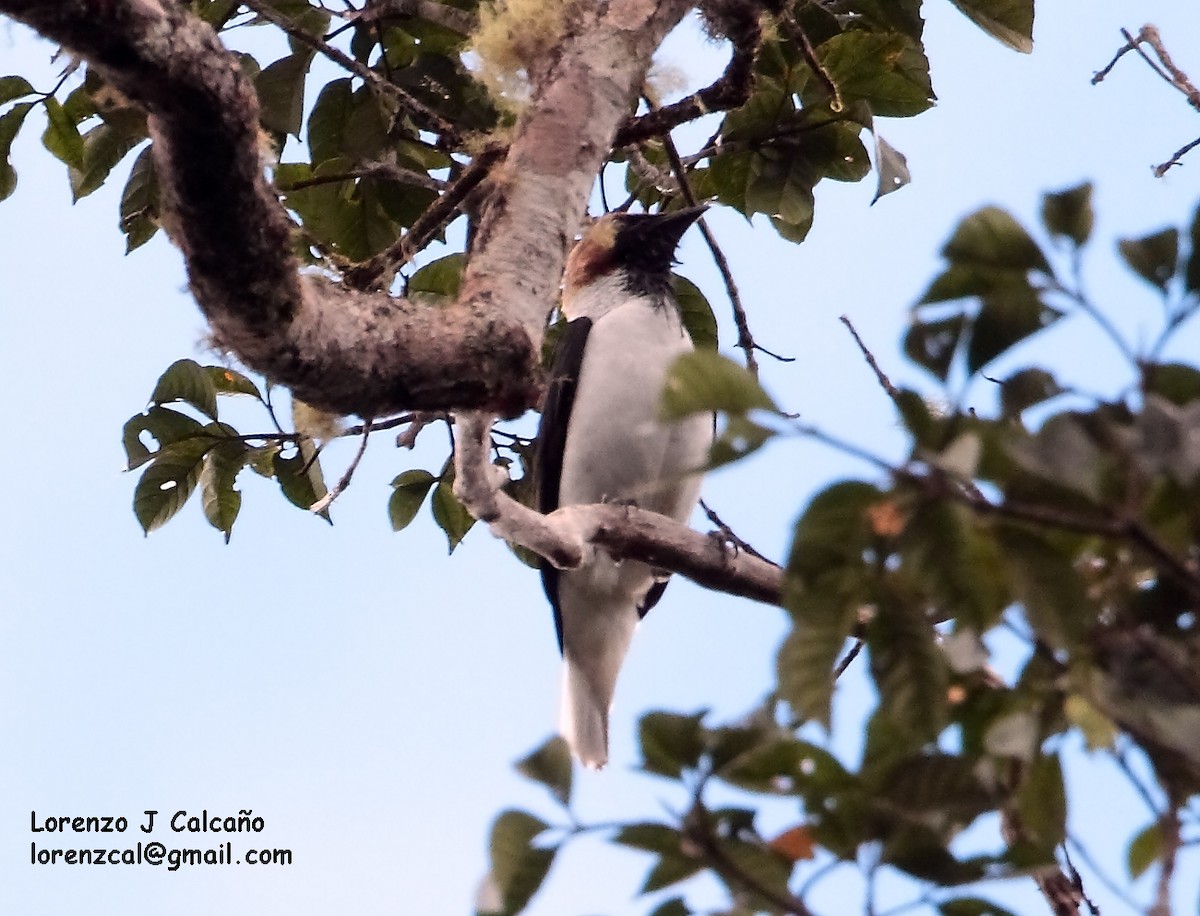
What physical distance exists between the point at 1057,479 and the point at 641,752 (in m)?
0.57

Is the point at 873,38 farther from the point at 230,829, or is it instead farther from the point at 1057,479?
the point at 230,829

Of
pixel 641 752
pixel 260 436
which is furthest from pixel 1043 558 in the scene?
pixel 260 436

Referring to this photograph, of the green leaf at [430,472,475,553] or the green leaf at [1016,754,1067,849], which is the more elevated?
the green leaf at [430,472,475,553]

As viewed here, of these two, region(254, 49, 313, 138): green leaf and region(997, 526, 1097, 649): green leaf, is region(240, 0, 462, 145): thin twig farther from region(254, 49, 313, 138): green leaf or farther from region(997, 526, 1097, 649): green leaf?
region(997, 526, 1097, 649): green leaf

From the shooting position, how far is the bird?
4.28 m

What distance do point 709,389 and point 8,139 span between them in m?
3.18

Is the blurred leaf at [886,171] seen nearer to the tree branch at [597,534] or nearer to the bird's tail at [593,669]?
the tree branch at [597,534]

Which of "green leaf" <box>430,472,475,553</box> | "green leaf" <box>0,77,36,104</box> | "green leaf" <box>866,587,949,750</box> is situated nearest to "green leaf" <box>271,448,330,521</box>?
"green leaf" <box>430,472,475,553</box>

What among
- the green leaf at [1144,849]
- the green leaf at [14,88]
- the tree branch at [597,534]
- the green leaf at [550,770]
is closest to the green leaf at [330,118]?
the green leaf at [14,88]

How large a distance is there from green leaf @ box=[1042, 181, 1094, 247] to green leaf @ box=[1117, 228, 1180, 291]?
0.05 m

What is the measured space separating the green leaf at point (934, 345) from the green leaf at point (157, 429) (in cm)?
296

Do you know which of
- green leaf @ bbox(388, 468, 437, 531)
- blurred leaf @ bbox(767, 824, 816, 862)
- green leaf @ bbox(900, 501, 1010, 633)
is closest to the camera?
green leaf @ bbox(900, 501, 1010, 633)

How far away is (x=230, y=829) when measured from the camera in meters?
4.32

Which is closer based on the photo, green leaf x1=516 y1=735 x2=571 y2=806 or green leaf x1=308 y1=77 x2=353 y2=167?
green leaf x1=516 y1=735 x2=571 y2=806
